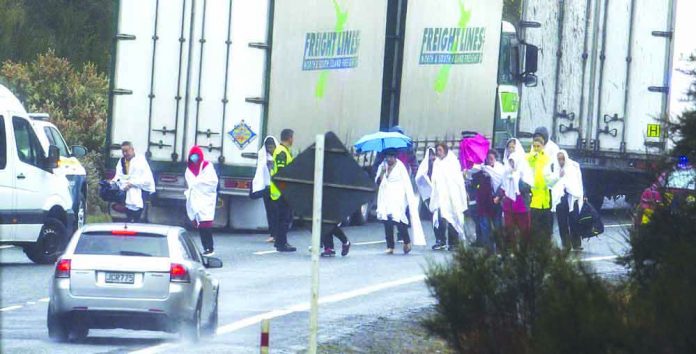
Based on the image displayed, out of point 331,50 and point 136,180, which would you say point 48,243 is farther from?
point 331,50

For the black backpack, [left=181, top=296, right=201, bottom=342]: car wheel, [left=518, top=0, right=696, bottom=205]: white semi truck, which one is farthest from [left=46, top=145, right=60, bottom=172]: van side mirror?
[left=518, top=0, right=696, bottom=205]: white semi truck

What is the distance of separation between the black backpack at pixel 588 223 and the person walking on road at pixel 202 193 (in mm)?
5199

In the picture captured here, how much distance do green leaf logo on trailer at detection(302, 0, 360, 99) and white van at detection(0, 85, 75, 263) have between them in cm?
631

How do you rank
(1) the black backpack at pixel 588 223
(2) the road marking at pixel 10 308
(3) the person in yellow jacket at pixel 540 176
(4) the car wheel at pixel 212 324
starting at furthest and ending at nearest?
1. (1) the black backpack at pixel 588 223
2. (3) the person in yellow jacket at pixel 540 176
3. (2) the road marking at pixel 10 308
4. (4) the car wheel at pixel 212 324

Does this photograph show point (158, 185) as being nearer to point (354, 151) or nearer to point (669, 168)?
point (354, 151)

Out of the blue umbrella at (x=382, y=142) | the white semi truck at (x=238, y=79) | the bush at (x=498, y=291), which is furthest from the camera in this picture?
the blue umbrella at (x=382, y=142)

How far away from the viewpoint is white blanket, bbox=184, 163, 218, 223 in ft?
79.1

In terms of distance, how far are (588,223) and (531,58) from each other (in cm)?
569

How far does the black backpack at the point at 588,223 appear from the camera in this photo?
24391 millimetres

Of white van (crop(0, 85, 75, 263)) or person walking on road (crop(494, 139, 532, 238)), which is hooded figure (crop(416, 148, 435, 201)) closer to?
person walking on road (crop(494, 139, 532, 238))

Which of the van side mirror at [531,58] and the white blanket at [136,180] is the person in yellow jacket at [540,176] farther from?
the van side mirror at [531,58]

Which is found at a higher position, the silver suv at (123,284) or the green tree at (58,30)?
the green tree at (58,30)

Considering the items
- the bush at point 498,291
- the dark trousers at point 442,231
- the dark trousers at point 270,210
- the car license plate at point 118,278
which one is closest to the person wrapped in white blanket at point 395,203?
the dark trousers at point 442,231

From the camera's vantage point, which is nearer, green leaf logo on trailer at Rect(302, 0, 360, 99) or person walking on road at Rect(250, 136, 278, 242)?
person walking on road at Rect(250, 136, 278, 242)
